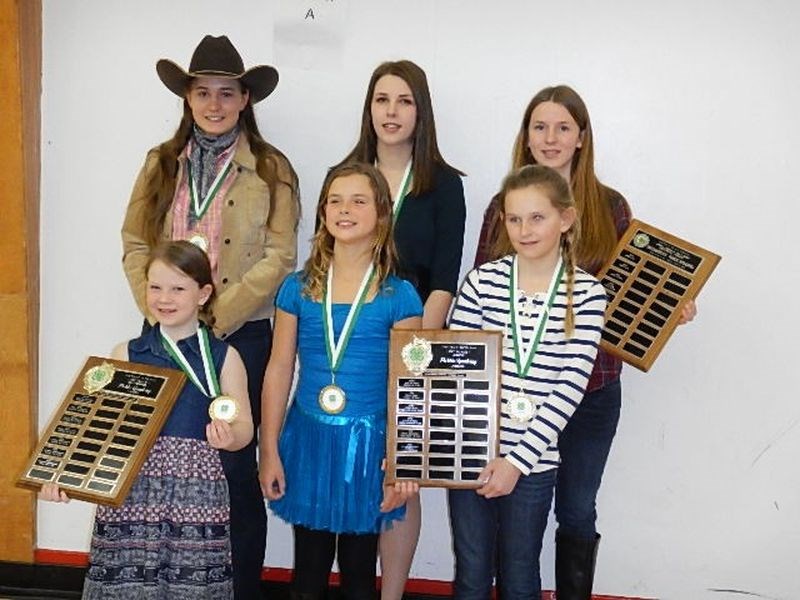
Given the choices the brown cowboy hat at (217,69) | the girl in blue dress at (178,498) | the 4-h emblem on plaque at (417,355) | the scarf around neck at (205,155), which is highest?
the brown cowboy hat at (217,69)

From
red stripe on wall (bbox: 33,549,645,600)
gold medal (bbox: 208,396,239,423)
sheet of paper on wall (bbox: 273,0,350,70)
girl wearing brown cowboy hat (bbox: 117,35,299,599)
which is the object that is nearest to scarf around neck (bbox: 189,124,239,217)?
girl wearing brown cowboy hat (bbox: 117,35,299,599)

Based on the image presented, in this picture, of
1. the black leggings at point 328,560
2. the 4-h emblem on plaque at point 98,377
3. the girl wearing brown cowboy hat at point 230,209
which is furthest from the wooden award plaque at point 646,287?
the 4-h emblem on plaque at point 98,377

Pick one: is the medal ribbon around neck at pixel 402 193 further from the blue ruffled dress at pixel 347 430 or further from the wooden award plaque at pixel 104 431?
the wooden award plaque at pixel 104 431

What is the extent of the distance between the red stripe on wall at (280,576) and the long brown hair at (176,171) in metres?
1.41

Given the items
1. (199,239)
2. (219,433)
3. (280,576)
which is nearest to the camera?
(219,433)

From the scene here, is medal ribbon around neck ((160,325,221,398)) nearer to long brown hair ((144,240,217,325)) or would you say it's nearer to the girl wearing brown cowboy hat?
long brown hair ((144,240,217,325))

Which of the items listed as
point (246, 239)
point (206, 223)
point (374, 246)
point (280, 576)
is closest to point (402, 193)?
point (374, 246)

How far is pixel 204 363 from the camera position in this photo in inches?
95.4

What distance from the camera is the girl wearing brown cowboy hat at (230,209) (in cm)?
281

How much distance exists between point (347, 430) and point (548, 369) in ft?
1.83

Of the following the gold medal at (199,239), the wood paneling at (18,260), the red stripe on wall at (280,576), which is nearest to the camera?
the gold medal at (199,239)

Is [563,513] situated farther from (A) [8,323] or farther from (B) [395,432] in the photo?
(A) [8,323]

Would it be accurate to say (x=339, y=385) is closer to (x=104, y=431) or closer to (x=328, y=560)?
(x=328, y=560)

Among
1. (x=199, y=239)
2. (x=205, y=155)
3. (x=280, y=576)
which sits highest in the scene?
(x=205, y=155)
